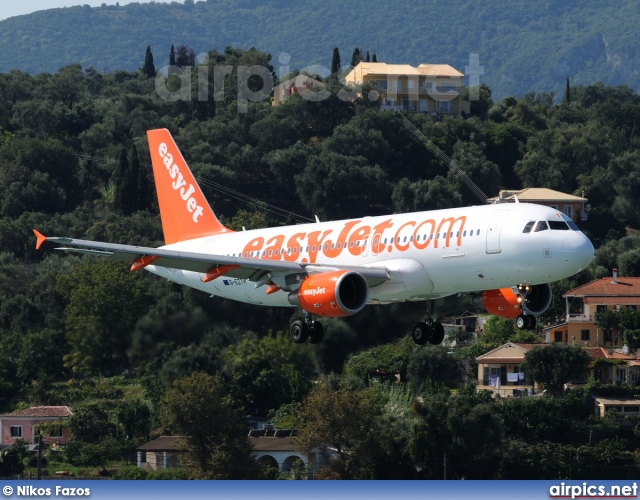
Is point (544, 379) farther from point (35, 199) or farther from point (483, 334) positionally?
point (35, 199)

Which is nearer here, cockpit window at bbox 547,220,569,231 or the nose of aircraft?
the nose of aircraft

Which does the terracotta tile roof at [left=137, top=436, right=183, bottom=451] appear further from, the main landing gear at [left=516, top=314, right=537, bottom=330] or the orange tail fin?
the main landing gear at [left=516, top=314, right=537, bottom=330]

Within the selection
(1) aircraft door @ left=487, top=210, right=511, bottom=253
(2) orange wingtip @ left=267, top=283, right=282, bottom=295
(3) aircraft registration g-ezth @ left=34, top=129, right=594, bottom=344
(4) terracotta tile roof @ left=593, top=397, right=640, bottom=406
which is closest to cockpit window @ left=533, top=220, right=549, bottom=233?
(3) aircraft registration g-ezth @ left=34, top=129, right=594, bottom=344

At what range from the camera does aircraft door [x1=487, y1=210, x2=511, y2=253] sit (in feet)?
157

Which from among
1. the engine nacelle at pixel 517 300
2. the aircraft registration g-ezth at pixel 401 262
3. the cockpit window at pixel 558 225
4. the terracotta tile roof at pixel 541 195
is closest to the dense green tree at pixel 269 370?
the aircraft registration g-ezth at pixel 401 262

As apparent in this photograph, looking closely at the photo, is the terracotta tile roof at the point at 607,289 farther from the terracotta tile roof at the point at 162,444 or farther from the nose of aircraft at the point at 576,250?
the nose of aircraft at the point at 576,250

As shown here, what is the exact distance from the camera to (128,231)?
142750 mm

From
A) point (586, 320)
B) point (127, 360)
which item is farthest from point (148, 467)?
point (586, 320)

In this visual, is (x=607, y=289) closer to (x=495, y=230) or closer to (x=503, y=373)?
(x=503, y=373)

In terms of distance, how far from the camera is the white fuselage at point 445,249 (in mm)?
47188

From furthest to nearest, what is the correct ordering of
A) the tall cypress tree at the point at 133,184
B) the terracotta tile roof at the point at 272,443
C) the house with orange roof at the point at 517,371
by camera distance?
the tall cypress tree at the point at 133,184 < the house with orange roof at the point at 517,371 < the terracotta tile roof at the point at 272,443

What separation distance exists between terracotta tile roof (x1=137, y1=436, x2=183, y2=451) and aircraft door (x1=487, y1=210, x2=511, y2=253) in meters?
52.0

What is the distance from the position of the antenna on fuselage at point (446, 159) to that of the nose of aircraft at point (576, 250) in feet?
421

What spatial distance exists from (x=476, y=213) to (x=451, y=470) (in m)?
47.0
